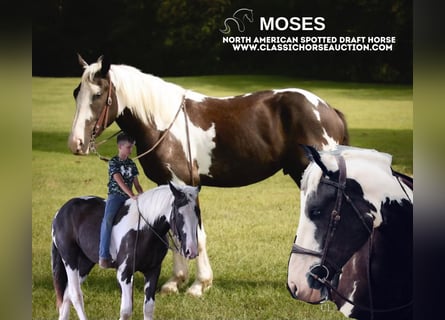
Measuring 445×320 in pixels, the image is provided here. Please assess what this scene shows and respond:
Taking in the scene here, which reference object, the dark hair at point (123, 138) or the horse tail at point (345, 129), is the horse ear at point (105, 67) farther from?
Answer: the horse tail at point (345, 129)

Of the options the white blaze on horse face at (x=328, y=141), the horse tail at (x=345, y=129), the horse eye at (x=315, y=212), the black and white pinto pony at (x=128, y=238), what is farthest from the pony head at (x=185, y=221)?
the horse tail at (x=345, y=129)

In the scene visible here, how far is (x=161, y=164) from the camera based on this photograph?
4.10m

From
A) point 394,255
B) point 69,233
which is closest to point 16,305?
point 69,233

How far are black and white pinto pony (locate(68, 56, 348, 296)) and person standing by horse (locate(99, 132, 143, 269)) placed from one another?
0.33 metres

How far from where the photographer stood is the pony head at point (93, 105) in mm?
4012

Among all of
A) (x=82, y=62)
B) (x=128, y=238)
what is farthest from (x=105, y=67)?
(x=128, y=238)

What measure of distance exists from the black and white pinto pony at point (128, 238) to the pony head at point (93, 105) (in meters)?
0.45

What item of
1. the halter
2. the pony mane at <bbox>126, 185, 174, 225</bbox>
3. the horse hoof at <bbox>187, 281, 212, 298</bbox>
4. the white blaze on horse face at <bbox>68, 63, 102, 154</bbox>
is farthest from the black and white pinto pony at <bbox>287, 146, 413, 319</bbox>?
the white blaze on horse face at <bbox>68, 63, 102, 154</bbox>

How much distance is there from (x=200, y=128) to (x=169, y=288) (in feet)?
3.58

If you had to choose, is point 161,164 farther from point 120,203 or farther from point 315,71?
point 315,71

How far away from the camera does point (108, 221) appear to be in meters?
3.64

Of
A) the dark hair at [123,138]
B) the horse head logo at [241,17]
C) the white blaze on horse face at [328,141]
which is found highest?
the horse head logo at [241,17]

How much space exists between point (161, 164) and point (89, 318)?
111cm

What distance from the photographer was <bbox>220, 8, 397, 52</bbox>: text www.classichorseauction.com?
4.31 metres
